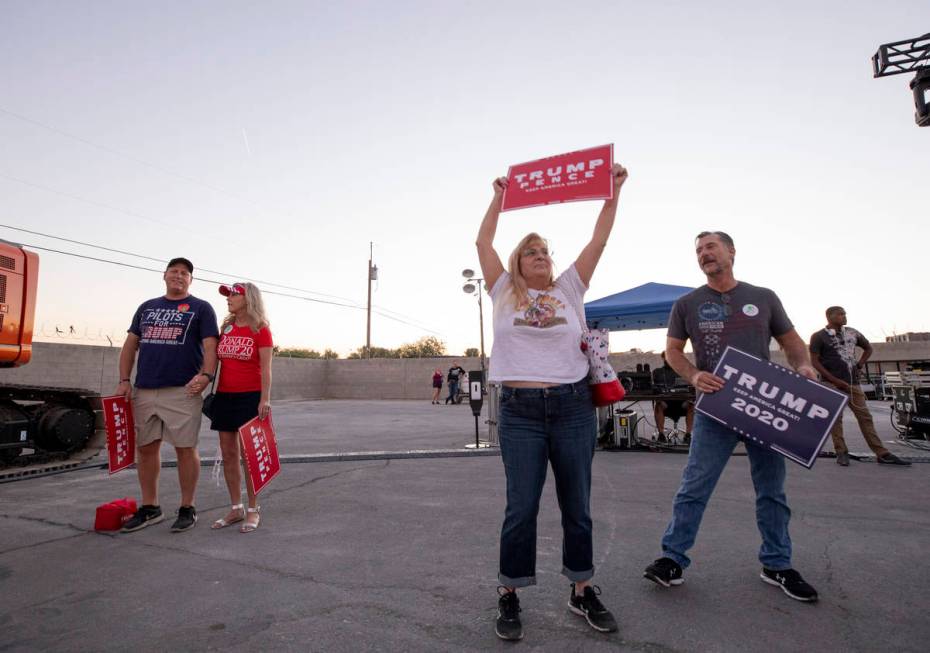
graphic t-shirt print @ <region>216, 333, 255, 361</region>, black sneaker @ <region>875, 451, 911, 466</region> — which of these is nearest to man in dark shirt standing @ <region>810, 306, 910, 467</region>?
black sneaker @ <region>875, 451, 911, 466</region>

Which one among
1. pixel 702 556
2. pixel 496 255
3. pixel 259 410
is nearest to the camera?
pixel 496 255

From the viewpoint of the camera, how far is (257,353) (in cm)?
385

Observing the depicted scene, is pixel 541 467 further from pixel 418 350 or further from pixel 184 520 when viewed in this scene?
pixel 418 350

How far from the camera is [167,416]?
12.3 feet

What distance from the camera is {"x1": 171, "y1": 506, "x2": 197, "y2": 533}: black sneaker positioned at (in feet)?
11.9

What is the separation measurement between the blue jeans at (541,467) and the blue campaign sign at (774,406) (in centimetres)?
91

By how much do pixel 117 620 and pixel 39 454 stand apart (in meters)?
5.63

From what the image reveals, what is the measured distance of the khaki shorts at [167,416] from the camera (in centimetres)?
376

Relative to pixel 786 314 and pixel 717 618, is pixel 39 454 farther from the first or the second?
pixel 786 314

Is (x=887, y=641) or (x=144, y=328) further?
(x=144, y=328)

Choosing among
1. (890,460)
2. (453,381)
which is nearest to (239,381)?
(890,460)

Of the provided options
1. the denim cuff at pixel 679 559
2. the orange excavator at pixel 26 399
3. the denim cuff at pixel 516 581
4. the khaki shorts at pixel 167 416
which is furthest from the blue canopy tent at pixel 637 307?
the orange excavator at pixel 26 399

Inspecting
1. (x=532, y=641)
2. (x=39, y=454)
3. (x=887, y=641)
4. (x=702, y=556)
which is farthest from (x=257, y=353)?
(x=39, y=454)

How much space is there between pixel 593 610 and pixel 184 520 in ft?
9.91
